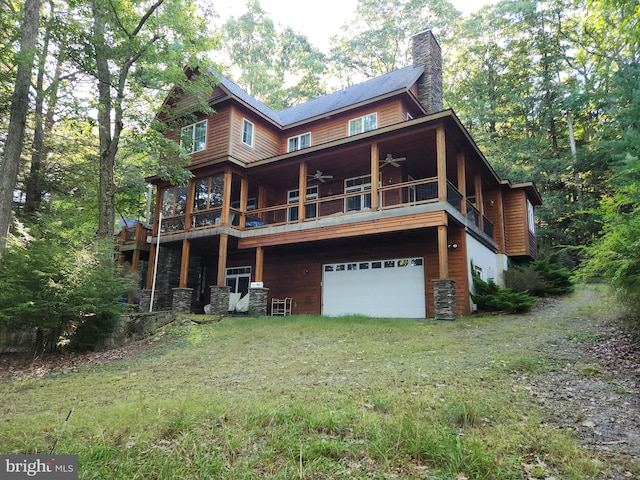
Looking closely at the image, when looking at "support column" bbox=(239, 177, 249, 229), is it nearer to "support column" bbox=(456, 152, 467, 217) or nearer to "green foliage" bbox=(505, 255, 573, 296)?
"support column" bbox=(456, 152, 467, 217)

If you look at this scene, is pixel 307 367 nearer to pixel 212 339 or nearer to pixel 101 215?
pixel 212 339

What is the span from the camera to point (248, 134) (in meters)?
16.9

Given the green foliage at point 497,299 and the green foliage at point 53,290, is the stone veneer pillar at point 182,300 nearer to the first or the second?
the green foliage at point 53,290

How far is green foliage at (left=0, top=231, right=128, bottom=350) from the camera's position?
27.2ft

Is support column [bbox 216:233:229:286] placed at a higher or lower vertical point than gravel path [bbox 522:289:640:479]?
higher

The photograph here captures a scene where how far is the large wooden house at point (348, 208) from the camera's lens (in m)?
12.0

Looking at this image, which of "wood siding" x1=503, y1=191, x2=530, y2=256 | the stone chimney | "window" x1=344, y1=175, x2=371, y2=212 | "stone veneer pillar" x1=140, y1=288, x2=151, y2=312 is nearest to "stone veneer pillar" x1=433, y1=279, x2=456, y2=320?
"window" x1=344, y1=175, x2=371, y2=212

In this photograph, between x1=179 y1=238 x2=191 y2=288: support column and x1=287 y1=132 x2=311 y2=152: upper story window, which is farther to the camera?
x1=287 y1=132 x2=311 y2=152: upper story window

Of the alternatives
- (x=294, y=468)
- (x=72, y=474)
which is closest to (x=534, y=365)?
(x=294, y=468)

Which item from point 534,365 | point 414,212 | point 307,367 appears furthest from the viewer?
point 414,212

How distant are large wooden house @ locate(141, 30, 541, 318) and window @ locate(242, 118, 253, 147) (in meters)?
0.06

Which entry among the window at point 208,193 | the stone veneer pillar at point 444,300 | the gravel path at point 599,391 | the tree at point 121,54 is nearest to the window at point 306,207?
the window at point 208,193

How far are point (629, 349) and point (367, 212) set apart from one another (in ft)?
23.8

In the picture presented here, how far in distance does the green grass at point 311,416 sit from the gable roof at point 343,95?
12258mm
